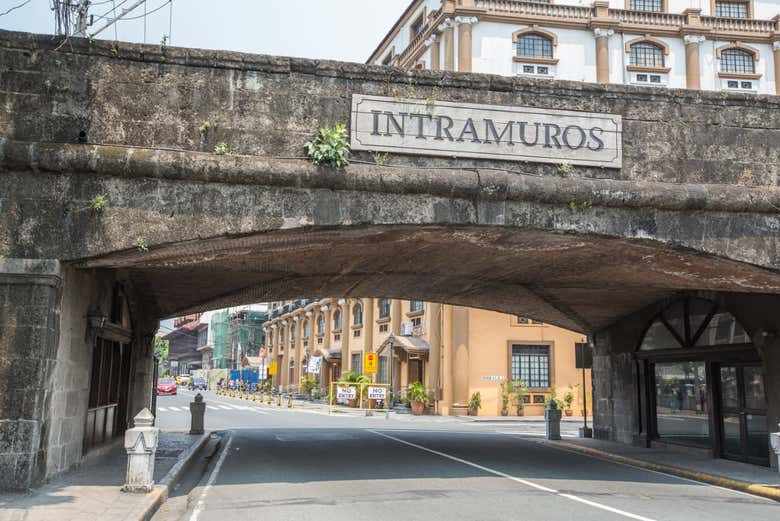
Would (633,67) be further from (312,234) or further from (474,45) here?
(312,234)

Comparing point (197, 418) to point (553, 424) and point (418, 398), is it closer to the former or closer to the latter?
point (553, 424)

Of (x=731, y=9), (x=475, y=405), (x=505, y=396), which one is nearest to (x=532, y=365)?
(x=505, y=396)

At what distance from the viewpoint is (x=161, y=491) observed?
9742 millimetres

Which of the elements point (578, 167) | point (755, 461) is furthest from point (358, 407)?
point (578, 167)

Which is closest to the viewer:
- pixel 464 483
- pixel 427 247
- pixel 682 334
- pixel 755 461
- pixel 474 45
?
pixel 464 483

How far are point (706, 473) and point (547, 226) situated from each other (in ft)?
18.9

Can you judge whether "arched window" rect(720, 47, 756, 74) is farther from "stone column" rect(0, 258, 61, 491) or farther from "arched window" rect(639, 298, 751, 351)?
"stone column" rect(0, 258, 61, 491)

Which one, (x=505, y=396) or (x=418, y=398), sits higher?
(x=505, y=396)

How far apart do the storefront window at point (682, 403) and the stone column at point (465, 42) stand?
22.6 meters

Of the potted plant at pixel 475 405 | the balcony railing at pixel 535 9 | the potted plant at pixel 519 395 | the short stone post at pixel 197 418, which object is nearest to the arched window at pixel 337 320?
the potted plant at pixel 475 405

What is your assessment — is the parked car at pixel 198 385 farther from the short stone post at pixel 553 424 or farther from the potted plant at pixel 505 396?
the short stone post at pixel 553 424

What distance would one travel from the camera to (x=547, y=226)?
36.4 feet

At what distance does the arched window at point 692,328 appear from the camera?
593 inches

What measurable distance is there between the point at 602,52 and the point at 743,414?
2710cm
